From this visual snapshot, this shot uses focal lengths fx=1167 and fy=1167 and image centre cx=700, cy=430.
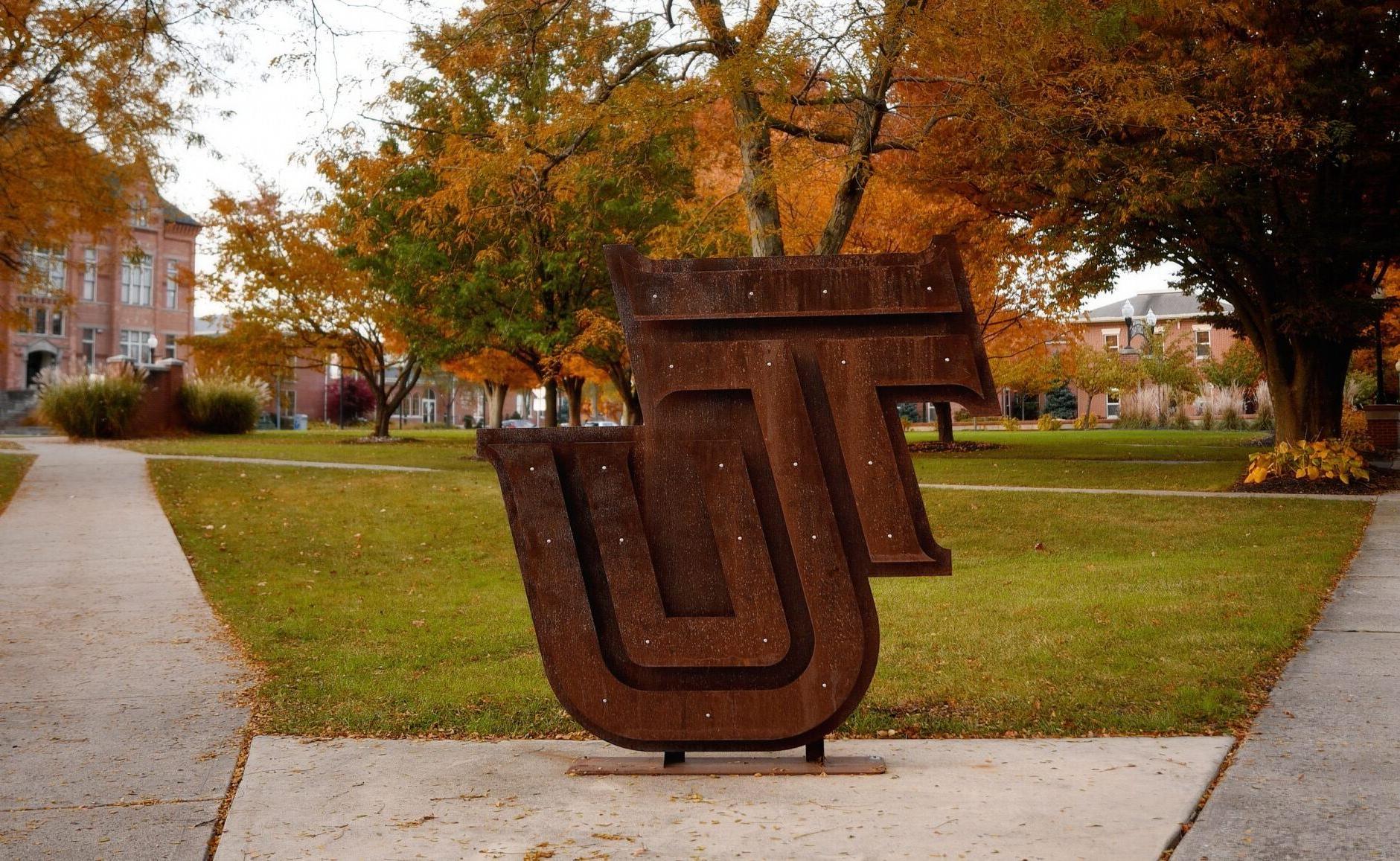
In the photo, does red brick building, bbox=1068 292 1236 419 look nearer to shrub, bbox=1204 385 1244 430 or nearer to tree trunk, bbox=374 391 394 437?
shrub, bbox=1204 385 1244 430

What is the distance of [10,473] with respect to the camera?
18.0 meters

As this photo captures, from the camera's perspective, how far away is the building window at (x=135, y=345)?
62656mm

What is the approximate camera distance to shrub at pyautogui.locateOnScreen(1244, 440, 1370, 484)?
53.1ft

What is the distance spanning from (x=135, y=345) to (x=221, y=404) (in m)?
33.3

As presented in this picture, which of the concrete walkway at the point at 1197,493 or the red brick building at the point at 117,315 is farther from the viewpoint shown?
the red brick building at the point at 117,315

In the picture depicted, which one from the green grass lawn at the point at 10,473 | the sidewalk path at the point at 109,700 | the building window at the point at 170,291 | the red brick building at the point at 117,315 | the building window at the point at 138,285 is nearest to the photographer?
the sidewalk path at the point at 109,700

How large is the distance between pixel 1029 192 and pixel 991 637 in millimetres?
10638

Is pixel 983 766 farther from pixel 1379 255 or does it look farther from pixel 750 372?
pixel 1379 255

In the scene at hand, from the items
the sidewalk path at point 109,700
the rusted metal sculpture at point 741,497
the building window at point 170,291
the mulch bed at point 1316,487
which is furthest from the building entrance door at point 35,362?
the rusted metal sculpture at point 741,497

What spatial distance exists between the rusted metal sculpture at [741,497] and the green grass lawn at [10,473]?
1205cm

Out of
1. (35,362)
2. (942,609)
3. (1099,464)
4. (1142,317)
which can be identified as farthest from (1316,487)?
(35,362)

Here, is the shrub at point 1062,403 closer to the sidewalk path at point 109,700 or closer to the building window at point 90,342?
the building window at point 90,342

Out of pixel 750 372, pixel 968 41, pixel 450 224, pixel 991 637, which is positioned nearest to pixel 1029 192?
pixel 968 41

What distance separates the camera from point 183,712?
17.7ft
